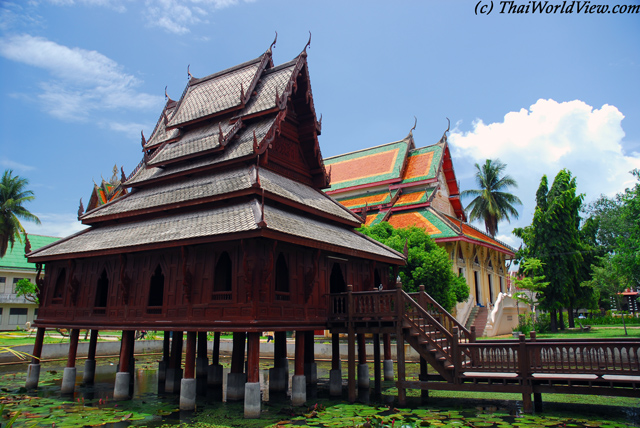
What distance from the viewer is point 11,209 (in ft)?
144

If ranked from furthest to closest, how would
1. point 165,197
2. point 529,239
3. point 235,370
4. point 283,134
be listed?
point 529,239 < point 283,134 < point 165,197 < point 235,370

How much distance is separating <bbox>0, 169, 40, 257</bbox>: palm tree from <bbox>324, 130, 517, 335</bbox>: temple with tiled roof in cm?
2826

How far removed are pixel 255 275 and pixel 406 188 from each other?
85.2ft

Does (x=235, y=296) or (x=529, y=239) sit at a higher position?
(x=529, y=239)

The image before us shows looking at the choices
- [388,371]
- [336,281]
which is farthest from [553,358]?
[388,371]

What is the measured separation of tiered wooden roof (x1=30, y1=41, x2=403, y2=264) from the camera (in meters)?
13.2

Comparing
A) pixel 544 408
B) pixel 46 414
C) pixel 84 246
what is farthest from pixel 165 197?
pixel 544 408

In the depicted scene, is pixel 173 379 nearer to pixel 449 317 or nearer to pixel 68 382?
pixel 68 382

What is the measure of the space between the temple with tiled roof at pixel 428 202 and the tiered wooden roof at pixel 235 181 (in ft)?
44.7

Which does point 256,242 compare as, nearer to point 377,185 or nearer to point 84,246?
point 84,246

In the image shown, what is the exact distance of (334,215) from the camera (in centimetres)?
1652

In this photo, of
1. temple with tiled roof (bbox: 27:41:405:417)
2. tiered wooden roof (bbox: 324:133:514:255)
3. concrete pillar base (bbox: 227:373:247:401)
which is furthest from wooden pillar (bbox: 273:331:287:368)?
tiered wooden roof (bbox: 324:133:514:255)

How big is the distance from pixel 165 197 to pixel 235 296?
17.1ft

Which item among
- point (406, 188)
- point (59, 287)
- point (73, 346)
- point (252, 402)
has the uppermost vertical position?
point (406, 188)
